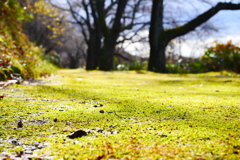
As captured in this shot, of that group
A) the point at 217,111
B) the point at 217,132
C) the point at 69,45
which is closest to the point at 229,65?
the point at 217,111

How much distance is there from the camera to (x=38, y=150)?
3.13 feet

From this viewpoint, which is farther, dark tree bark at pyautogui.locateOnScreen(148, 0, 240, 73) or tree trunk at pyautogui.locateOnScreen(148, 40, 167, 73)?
tree trunk at pyautogui.locateOnScreen(148, 40, 167, 73)

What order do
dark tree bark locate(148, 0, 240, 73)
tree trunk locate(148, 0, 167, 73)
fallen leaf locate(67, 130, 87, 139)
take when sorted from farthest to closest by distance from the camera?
1. tree trunk locate(148, 0, 167, 73)
2. dark tree bark locate(148, 0, 240, 73)
3. fallen leaf locate(67, 130, 87, 139)

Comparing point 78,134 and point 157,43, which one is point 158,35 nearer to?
point 157,43

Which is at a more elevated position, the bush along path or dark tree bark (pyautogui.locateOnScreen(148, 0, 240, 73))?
dark tree bark (pyautogui.locateOnScreen(148, 0, 240, 73))

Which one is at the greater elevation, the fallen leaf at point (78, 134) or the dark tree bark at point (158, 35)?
the dark tree bark at point (158, 35)

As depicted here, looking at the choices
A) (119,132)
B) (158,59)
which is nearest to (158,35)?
(158,59)

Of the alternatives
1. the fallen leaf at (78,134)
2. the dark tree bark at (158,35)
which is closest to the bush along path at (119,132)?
the fallen leaf at (78,134)

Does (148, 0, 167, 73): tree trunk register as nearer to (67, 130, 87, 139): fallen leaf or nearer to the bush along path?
the bush along path

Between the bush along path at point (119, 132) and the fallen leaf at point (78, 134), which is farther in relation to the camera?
the fallen leaf at point (78, 134)

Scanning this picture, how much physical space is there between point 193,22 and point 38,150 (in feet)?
35.7

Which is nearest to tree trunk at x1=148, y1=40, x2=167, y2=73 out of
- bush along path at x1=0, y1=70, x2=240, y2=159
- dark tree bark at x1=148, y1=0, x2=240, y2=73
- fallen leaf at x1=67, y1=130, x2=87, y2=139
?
dark tree bark at x1=148, y1=0, x2=240, y2=73

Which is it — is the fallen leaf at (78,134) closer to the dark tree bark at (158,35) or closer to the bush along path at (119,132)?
the bush along path at (119,132)

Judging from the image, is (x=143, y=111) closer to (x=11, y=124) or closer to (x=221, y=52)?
(x=11, y=124)
